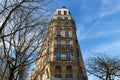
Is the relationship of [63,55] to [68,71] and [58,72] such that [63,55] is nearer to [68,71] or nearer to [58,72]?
[68,71]

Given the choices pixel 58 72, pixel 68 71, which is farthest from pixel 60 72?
pixel 68 71

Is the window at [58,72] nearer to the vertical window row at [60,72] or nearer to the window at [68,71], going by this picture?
A: the vertical window row at [60,72]

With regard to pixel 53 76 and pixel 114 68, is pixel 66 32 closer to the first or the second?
pixel 53 76

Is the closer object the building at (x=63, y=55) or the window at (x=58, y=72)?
the building at (x=63, y=55)

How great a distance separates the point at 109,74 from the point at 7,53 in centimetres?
1172

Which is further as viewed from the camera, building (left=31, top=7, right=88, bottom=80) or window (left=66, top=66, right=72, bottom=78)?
window (left=66, top=66, right=72, bottom=78)

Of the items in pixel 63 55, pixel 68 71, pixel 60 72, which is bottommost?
pixel 60 72

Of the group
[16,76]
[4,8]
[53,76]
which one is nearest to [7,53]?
[16,76]

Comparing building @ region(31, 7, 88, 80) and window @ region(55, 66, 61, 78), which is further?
window @ region(55, 66, 61, 78)

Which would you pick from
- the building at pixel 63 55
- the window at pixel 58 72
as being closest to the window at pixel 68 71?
the building at pixel 63 55

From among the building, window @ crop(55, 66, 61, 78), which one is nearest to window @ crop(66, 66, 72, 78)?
the building

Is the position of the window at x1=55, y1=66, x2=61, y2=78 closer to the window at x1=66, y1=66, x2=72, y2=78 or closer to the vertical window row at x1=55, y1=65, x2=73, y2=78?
the vertical window row at x1=55, y1=65, x2=73, y2=78

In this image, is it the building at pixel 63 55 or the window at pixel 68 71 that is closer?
the building at pixel 63 55

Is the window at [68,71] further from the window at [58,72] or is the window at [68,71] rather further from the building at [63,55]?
the window at [58,72]
